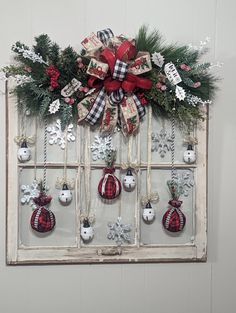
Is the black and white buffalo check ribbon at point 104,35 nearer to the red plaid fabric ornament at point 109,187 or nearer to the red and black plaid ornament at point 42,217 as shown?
the red plaid fabric ornament at point 109,187

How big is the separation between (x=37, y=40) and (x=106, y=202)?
57 cm

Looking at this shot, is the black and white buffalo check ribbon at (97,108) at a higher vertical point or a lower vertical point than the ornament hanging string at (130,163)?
higher

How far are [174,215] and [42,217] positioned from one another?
16.9 inches

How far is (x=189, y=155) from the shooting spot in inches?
54.7

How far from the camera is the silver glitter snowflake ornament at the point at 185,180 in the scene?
1.42 m

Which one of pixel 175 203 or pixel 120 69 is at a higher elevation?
pixel 120 69

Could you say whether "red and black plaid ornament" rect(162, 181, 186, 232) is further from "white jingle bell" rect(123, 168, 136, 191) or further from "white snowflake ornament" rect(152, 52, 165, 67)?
"white snowflake ornament" rect(152, 52, 165, 67)

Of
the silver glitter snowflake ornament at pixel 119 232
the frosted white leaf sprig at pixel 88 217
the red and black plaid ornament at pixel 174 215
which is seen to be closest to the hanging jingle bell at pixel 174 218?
the red and black plaid ornament at pixel 174 215

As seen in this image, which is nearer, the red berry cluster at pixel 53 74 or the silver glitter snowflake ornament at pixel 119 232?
the red berry cluster at pixel 53 74

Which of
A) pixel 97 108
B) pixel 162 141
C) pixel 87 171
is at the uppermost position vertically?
pixel 97 108

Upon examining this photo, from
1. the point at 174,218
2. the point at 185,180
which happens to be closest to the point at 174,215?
the point at 174,218

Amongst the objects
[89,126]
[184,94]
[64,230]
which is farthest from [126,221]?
[184,94]

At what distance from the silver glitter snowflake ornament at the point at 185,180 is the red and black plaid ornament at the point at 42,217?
1.42 ft

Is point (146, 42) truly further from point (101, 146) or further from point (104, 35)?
point (101, 146)
